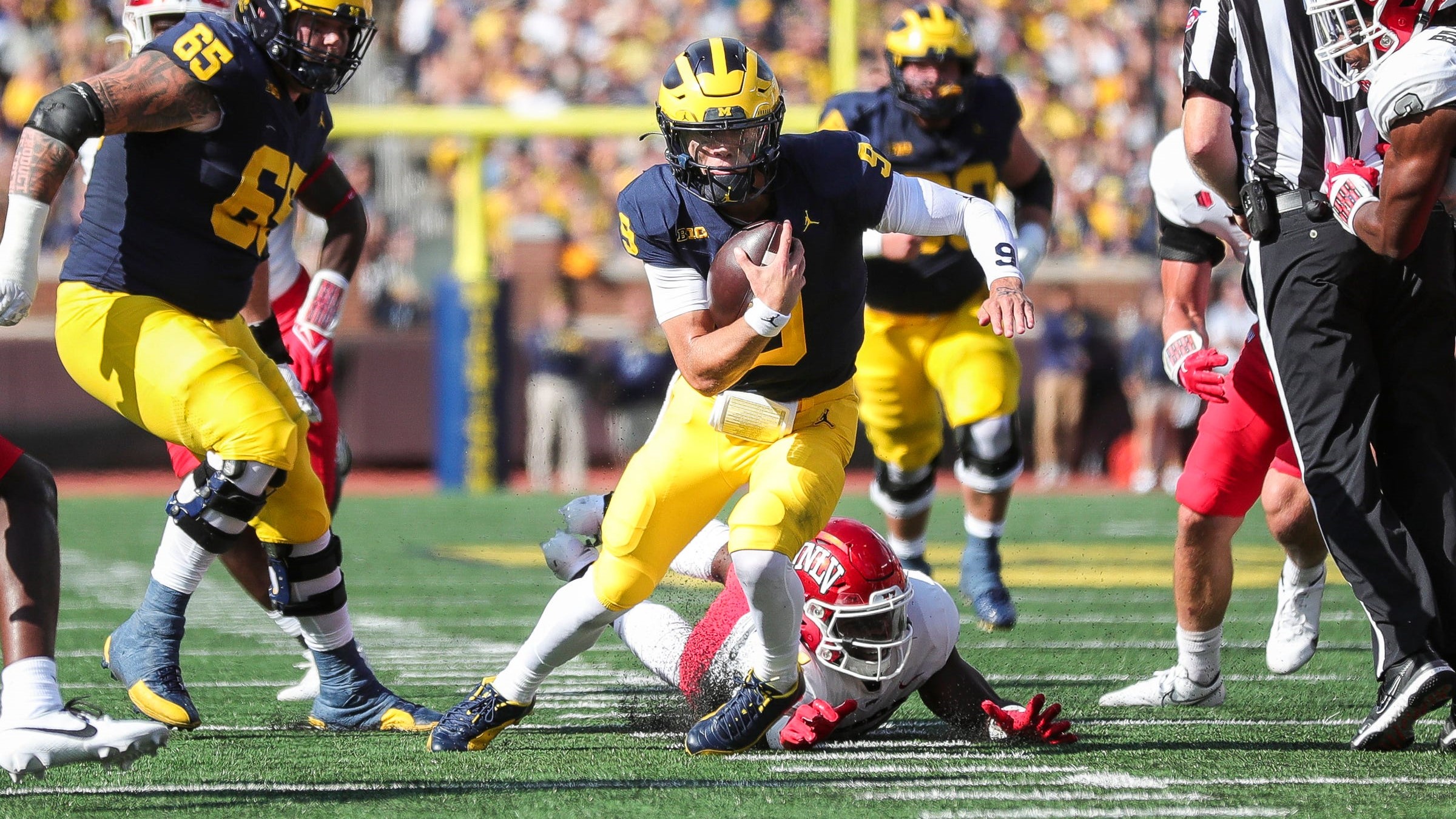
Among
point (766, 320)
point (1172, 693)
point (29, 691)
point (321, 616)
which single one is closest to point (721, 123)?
point (766, 320)

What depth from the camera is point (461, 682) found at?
459 centimetres

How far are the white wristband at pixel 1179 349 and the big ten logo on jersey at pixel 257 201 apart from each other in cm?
213

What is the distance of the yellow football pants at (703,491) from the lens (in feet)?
11.4

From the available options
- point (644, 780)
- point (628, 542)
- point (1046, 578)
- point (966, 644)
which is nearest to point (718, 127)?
point (628, 542)

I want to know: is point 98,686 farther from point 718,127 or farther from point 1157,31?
point 1157,31

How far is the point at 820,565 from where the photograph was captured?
3680 millimetres

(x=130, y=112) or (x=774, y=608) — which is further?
(x=130, y=112)

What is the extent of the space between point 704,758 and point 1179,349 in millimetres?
1498

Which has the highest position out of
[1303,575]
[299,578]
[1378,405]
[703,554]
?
[1378,405]

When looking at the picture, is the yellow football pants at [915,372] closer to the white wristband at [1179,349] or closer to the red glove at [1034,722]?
the white wristband at [1179,349]

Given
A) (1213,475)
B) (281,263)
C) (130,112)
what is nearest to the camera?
(130,112)

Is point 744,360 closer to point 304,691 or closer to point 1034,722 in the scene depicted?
point 1034,722

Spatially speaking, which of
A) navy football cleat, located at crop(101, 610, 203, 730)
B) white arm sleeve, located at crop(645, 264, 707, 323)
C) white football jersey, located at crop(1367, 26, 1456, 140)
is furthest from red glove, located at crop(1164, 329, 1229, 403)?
navy football cleat, located at crop(101, 610, 203, 730)

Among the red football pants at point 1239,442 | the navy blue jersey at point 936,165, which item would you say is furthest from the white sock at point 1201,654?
the navy blue jersey at point 936,165
